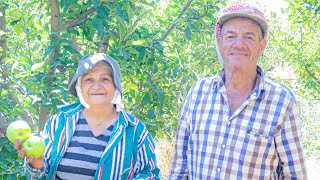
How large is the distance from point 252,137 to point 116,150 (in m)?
0.62

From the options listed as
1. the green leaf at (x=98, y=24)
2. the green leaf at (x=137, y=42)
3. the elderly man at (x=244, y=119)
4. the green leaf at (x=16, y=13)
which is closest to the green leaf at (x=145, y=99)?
the green leaf at (x=137, y=42)

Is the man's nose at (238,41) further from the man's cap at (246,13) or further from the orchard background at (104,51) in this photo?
the orchard background at (104,51)

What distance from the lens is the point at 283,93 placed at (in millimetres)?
1994

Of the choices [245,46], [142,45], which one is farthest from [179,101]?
[245,46]

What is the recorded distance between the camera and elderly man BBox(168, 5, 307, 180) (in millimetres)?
1958

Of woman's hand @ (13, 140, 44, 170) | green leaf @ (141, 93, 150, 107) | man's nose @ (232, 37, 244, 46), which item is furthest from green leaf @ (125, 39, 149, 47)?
woman's hand @ (13, 140, 44, 170)

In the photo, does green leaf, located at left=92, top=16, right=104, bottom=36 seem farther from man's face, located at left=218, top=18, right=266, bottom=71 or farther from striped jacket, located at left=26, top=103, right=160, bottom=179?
man's face, located at left=218, top=18, right=266, bottom=71

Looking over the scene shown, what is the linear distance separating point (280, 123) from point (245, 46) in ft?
1.15

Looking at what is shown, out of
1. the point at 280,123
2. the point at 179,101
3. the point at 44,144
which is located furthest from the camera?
the point at 179,101

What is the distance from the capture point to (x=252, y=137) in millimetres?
1969

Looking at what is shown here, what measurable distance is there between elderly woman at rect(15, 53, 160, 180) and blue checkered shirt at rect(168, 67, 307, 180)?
280 millimetres

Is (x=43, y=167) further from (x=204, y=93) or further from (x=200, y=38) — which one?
(x=200, y=38)

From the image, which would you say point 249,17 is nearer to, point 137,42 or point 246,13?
point 246,13

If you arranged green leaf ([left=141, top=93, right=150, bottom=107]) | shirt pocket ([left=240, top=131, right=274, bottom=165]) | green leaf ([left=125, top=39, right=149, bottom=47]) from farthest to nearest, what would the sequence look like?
green leaf ([left=141, top=93, right=150, bottom=107]), green leaf ([left=125, top=39, right=149, bottom=47]), shirt pocket ([left=240, top=131, right=274, bottom=165])
